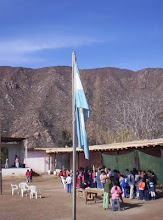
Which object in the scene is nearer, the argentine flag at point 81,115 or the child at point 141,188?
the argentine flag at point 81,115

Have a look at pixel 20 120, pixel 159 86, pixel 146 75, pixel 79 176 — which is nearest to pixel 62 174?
pixel 79 176

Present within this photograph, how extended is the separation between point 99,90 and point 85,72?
17028mm

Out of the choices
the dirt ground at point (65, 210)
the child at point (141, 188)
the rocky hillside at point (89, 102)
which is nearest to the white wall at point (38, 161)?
the rocky hillside at point (89, 102)

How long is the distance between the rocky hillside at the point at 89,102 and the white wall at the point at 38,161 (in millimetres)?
10315

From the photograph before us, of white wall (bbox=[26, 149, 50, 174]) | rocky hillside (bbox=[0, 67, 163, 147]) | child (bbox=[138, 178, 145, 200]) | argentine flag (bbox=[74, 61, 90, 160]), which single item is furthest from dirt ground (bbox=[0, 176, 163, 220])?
rocky hillside (bbox=[0, 67, 163, 147])

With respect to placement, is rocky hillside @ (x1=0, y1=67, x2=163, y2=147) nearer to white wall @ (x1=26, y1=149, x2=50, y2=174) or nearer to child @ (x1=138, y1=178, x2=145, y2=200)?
white wall @ (x1=26, y1=149, x2=50, y2=174)

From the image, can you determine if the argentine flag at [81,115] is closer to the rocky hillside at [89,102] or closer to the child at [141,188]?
the child at [141,188]

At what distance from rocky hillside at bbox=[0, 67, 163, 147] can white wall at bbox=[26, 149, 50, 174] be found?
33.8 feet

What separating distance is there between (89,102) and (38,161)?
4455 cm

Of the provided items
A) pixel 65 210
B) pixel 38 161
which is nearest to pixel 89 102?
pixel 38 161

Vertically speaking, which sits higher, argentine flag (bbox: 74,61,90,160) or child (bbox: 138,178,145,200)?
argentine flag (bbox: 74,61,90,160)

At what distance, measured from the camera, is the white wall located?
41.0m

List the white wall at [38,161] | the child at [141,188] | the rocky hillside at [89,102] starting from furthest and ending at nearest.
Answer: the rocky hillside at [89,102], the white wall at [38,161], the child at [141,188]

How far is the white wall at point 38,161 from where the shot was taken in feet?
134
